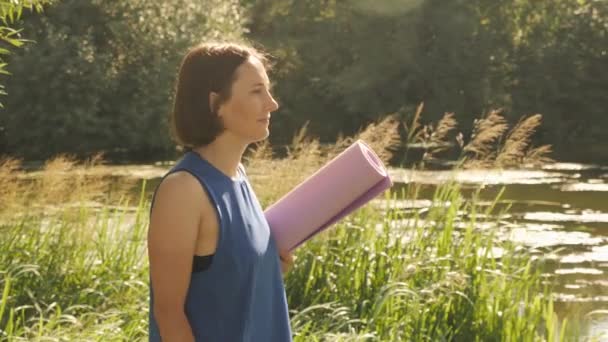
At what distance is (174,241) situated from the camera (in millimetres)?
1932

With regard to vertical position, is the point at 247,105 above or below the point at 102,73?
above

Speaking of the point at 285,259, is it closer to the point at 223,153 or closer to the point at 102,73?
the point at 223,153

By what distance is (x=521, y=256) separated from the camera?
619 cm

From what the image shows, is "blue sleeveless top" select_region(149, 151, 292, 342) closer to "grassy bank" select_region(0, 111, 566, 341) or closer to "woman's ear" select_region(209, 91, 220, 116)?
"woman's ear" select_region(209, 91, 220, 116)

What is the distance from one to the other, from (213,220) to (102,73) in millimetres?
20625

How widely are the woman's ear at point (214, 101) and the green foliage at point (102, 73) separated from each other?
65.4ft

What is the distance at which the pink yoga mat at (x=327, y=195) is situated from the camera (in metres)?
2.20

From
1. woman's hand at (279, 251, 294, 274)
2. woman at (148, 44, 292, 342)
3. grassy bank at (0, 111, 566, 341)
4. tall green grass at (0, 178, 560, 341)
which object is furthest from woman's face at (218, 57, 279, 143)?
tall green grass at (0, 178, 560, 341)

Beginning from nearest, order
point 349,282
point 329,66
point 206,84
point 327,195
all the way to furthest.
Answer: point 206,84
point 327,195
point 349,282
point 329,66

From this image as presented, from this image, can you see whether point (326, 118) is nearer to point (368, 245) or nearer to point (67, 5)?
point (67, 5)

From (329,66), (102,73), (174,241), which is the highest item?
(174,241)

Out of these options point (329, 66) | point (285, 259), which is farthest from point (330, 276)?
point (329, 66)

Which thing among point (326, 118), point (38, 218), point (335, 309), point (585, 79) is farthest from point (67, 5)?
point (335, 309)

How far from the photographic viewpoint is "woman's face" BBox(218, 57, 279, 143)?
2045 mm
